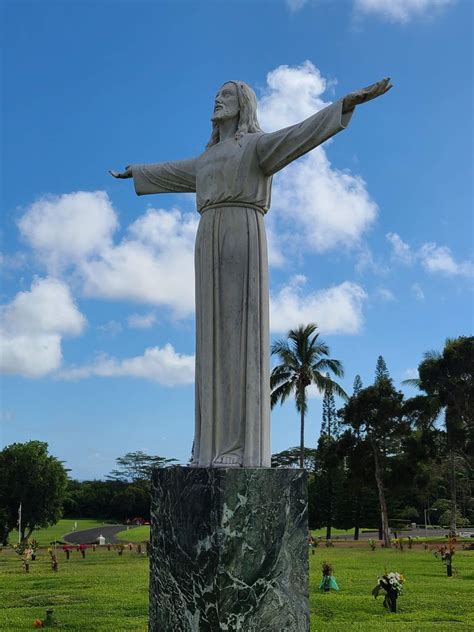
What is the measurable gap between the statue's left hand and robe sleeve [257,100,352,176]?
0.05 metres

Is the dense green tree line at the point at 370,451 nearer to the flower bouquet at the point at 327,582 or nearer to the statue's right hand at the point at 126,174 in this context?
the flower bouquet at the point at 327,582

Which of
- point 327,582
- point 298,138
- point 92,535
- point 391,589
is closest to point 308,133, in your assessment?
point 298,138

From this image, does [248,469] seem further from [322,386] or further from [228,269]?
[322,386]

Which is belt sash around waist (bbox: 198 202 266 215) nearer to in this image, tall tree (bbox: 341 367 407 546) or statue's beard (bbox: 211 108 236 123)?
statue's beard (bbox: 211 108 236 123)

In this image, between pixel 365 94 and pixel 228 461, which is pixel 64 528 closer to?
pixel 228 461

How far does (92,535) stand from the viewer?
163ft

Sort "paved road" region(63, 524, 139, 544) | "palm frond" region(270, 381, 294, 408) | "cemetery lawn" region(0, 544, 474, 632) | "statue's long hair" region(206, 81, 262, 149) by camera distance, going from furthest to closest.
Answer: "paved road" region(63, 524, 139, 544) → "palm frond" region(270, 381, 294, 408) → "cemetery lawn" region(0, 544, 474, 632) → "statue's long hair" region(206, 81, 262, 149)

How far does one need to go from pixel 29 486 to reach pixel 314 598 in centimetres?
3345

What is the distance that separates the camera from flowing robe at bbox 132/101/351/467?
4957 mm

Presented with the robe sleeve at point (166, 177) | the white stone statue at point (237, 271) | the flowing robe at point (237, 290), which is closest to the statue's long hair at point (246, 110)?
the white stone statue at point (237, 271)

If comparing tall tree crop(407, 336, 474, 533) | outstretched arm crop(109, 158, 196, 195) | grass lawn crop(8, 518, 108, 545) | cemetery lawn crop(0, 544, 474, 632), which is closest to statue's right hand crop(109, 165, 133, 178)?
outstretched arm crop(109, 158, 196, 195)

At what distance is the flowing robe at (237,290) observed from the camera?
16.3ft

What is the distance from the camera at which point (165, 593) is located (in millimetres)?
4773

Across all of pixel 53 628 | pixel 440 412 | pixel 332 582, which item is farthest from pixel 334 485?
pixel 53 628
